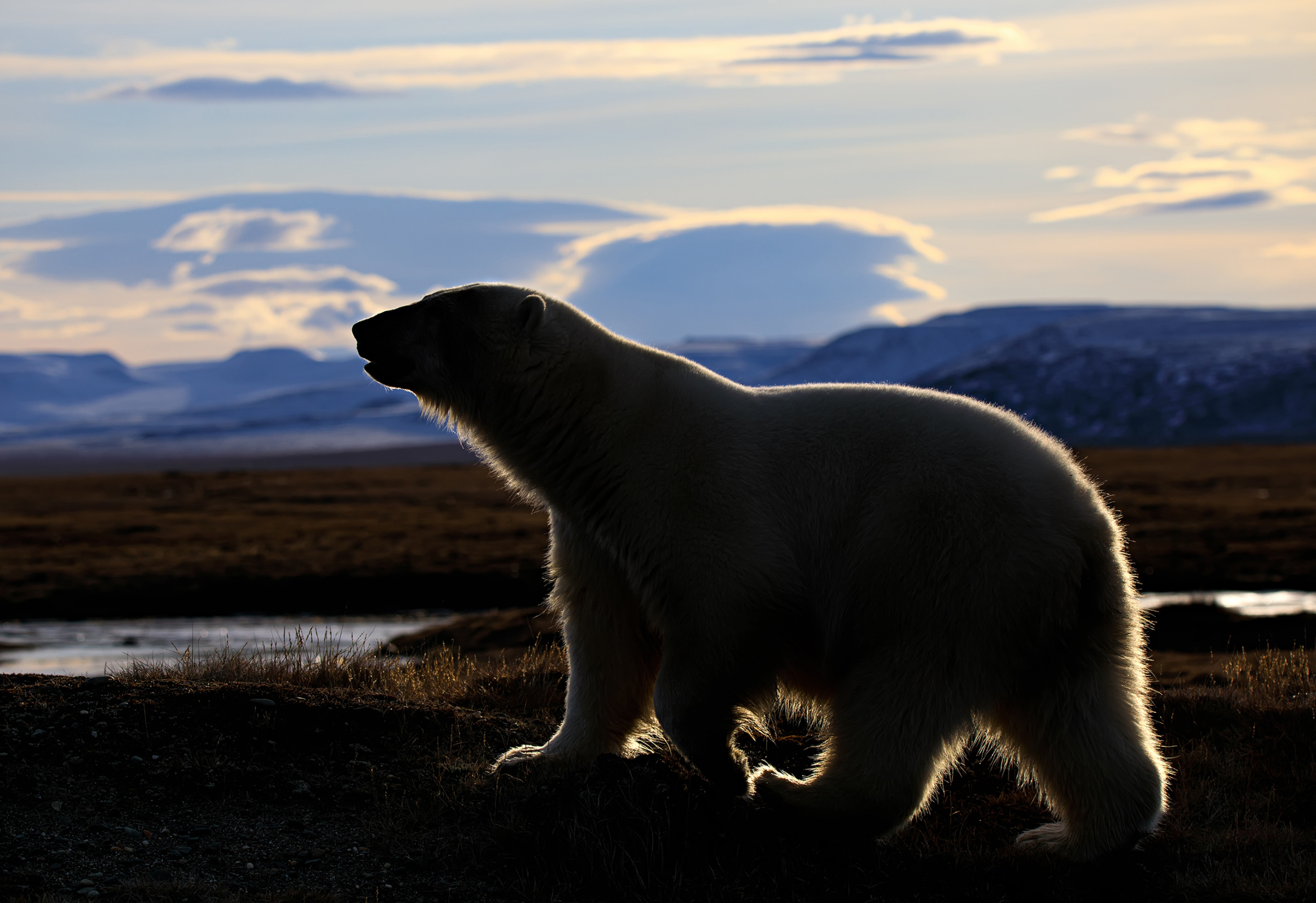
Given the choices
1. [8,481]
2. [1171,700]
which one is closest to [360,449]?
[8,481]

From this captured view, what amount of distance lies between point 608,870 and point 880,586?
1798 mm

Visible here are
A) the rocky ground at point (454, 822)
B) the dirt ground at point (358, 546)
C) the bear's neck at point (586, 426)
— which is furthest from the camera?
the dirt ground at point (358, 546)

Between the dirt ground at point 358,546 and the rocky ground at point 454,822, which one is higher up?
the rocky ground at point 454,822

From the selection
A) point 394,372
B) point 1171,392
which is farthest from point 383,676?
point 1171,392

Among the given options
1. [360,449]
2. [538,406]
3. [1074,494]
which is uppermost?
[538,406]

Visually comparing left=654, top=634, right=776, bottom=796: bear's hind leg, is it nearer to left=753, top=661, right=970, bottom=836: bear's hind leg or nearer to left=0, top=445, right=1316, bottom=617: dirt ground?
left=753, top=661, right=970, bottom=836: bear's hind leg

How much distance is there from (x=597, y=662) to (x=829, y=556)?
4.82ft

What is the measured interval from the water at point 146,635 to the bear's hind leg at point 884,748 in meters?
12.8

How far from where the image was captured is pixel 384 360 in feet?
19.1

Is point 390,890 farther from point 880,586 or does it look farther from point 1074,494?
point 1074,494

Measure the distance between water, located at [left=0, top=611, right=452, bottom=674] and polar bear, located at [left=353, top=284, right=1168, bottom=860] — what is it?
39.2 ft

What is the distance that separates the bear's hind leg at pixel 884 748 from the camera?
16.9 feet

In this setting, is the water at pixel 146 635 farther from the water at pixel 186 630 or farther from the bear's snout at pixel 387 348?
the bear's snout at pixel 387 348

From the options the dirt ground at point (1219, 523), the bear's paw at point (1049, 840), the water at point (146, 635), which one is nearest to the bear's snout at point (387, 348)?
the bear's paw at point (1049, 840)
